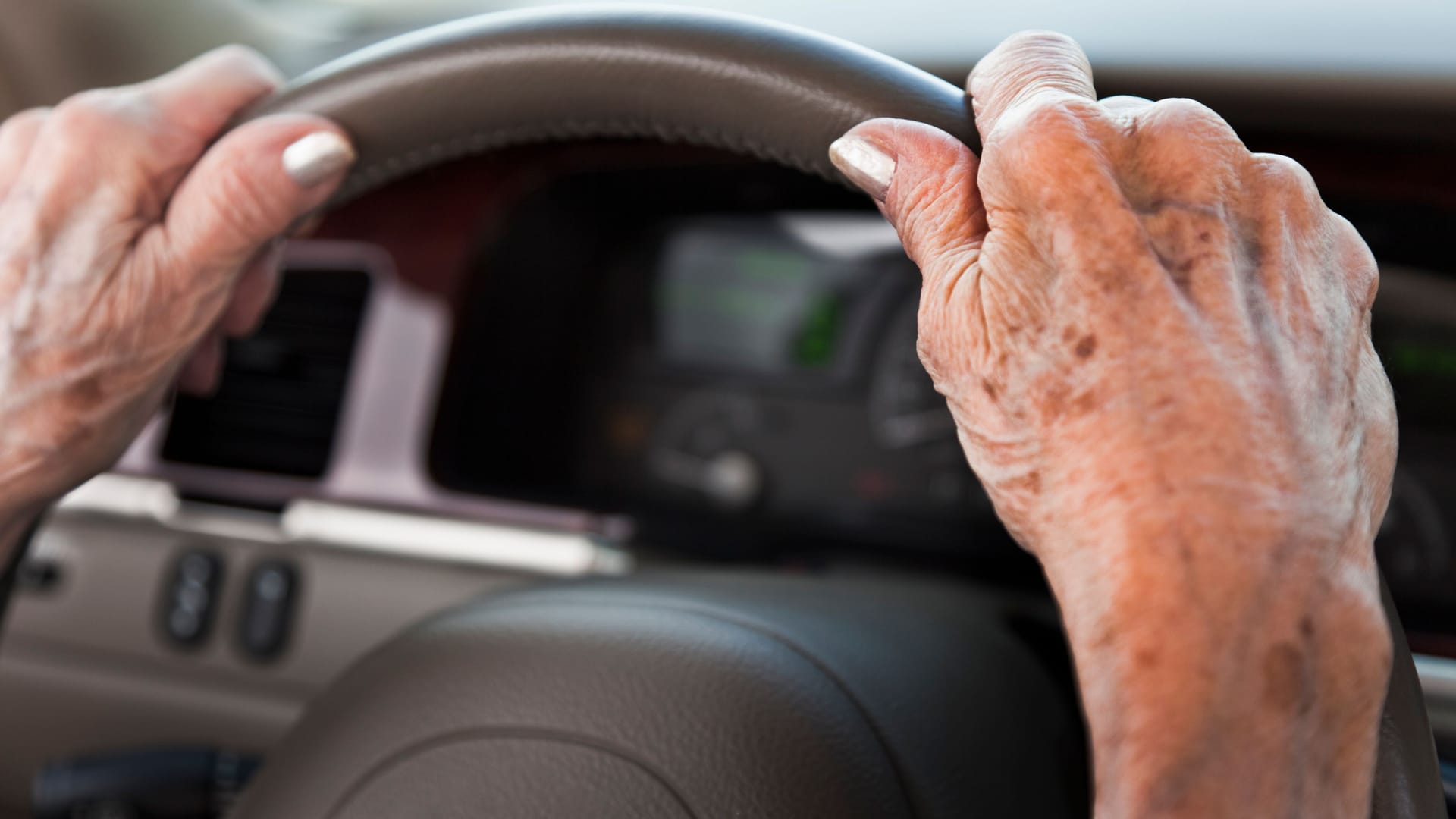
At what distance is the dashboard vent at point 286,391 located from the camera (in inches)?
52.4

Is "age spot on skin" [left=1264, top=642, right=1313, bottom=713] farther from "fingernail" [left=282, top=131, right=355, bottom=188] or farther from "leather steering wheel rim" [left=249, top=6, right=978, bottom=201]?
"fingernail" [left=282, top=131, right=355, bottom=188]

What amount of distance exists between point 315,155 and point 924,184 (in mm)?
314

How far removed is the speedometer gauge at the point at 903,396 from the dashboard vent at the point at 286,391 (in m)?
0.62

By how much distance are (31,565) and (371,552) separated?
1.47 ft

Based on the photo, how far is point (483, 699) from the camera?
0.57m

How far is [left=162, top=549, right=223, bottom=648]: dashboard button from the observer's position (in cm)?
128

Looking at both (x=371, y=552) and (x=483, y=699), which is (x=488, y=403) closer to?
(x=371, y=552)

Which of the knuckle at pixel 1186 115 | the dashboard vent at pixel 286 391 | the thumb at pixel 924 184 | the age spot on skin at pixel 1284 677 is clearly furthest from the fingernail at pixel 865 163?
the dashboard vent at pixel 286 391

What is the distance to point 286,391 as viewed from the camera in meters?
1.36

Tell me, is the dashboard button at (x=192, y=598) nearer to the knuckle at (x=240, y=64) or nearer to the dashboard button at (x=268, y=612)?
the dashboard button at (x=268, y=612)

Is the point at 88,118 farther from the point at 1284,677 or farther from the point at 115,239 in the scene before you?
the point at 1284,677

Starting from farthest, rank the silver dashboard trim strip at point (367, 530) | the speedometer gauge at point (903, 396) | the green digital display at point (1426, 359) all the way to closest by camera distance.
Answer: the speedometer gauge at point (903, 396)
the silver dashboard trim strip at point (367, 530)
the green digital display at point (1426, 359)

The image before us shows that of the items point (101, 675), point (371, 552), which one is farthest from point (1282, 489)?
point (101, 675)

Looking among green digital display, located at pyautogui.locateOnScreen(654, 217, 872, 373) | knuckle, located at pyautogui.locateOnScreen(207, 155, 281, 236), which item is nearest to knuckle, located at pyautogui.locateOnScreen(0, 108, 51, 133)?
knuckle, located at pyautogui.locateOnScreen(207, 155, 281, 236)
